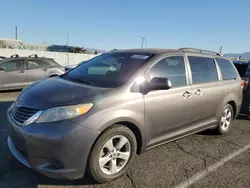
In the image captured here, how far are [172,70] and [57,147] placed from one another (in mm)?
2152

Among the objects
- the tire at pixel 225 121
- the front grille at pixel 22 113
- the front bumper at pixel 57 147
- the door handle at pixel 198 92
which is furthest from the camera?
the tire at pixel 225 121

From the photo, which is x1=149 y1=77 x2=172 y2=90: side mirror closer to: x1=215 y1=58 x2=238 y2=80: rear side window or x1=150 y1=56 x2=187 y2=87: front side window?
x1=150 y1=56 x2=187 y2=87: front side window

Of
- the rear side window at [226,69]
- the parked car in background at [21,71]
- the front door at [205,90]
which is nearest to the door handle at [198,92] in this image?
the front door at [205,90]

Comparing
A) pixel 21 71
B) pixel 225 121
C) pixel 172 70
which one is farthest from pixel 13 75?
pixel 225 121

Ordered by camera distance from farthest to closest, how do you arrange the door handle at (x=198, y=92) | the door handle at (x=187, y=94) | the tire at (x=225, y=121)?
the tire at (x=225, y=121) < the door handle at (x=198, y=92) < the door handle at (x=187, y=94)

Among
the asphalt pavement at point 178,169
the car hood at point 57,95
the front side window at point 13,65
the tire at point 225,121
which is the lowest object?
the asphalt pavement at point 178,169

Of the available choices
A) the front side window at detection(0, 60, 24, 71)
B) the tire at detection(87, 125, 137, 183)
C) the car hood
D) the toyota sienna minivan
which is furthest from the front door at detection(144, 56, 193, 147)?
the front side window at detection(0, 60, 24, 71)

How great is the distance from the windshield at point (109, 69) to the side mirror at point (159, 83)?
0.98ft

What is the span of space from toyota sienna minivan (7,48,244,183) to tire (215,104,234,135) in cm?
50

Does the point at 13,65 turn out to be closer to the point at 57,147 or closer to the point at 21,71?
the point at 21,71

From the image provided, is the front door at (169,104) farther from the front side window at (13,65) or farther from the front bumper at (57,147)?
the front side window at (13,65)

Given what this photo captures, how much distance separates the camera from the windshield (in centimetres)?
335

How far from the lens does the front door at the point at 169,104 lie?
339cm

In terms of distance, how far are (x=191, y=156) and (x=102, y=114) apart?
6.35ft
